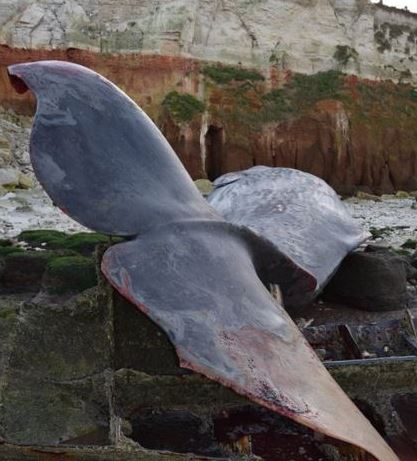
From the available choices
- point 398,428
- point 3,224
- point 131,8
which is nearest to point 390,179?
point 131,8

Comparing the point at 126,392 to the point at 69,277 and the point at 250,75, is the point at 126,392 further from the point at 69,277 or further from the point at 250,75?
the point at 250,75

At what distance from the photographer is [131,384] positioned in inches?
111

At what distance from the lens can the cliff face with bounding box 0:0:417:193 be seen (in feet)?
67.2

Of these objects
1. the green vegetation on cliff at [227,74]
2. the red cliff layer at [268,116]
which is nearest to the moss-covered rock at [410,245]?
the red cliff layer at [268,116]

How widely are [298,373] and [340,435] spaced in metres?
0.32

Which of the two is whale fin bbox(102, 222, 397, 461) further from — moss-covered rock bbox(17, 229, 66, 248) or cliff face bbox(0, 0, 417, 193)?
cliff face bbox(0, 0, 417, 193)

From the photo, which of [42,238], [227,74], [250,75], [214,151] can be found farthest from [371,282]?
[250,75]

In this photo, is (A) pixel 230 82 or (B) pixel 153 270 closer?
(B) pixel 153 270

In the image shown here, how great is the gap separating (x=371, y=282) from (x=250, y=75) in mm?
17256

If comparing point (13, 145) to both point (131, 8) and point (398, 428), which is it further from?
point (398, 428)

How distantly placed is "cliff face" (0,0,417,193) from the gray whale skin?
17.0 m

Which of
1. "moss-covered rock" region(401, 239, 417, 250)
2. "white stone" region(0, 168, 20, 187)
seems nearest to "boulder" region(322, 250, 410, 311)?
"moss-covered rock" region(401, 239, 417, 250)

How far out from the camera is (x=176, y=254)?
263 centimetres

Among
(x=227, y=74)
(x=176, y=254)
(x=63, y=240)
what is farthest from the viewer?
(x=227, y=74)
